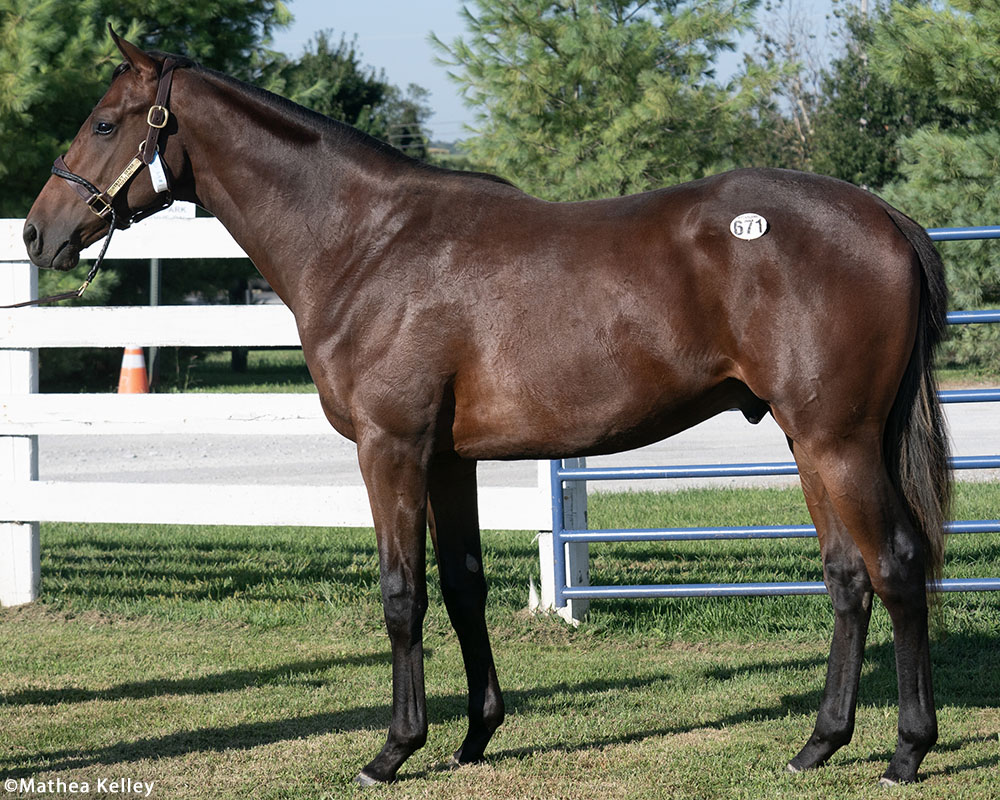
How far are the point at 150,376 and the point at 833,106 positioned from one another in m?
15.6

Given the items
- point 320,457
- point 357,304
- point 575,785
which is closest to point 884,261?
point 357,304

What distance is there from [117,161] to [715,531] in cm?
304

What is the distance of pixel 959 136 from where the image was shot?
14.0 m

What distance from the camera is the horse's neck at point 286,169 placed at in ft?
12.1

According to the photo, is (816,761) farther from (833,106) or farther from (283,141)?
(833,106)

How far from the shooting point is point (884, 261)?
128 inches

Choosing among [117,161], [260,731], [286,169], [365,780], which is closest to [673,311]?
[286,169]

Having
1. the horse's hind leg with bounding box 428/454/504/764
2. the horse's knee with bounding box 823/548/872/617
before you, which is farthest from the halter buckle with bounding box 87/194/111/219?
the horse's knee with bounding box 823/548/872/617

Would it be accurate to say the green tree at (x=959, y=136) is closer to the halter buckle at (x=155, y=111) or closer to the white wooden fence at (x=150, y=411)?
the white wooden fence at (x=150, y=411)

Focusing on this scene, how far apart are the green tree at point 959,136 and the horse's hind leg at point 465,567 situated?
31.0ft

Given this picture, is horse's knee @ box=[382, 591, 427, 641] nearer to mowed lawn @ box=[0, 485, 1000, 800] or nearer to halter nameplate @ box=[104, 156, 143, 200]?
mowed lawn @ box=[0, 485, 1000, 800]

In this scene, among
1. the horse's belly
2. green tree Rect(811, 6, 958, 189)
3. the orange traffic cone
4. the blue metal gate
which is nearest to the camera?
the horse's belly

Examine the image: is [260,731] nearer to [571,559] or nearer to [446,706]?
[446,706]

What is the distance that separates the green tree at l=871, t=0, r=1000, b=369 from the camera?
40.3 feet
